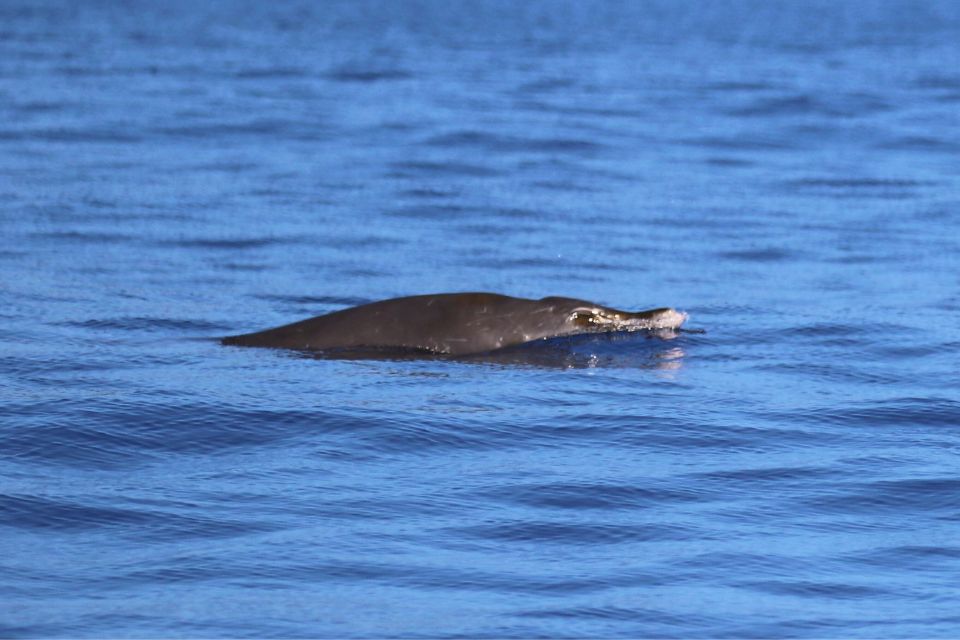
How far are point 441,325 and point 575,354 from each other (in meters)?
0.96

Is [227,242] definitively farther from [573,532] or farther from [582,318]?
[573,532]

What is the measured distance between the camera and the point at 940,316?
16.0m

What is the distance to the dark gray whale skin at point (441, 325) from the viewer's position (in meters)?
13.6

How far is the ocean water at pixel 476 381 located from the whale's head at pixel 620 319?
0.13m

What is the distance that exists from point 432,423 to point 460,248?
775cm

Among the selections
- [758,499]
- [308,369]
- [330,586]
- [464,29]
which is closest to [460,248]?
[308,369]

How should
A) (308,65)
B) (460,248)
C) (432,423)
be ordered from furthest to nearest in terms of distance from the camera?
(308,65) → (460,248) → (432,423)

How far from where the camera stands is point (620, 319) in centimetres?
1411

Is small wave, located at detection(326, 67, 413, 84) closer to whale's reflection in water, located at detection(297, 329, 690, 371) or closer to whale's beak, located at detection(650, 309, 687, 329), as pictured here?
whale's beak, located at detection(650, 309, 687, 329)

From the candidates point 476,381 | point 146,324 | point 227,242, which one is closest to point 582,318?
point 476,381

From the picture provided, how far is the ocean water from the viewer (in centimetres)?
867

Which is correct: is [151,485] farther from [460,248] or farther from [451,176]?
[451,176]

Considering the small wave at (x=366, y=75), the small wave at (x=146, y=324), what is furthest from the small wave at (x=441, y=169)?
the small wave at (x=366, y=75)

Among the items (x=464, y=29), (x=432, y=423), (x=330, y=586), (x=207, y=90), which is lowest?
(x=330, y=586)
